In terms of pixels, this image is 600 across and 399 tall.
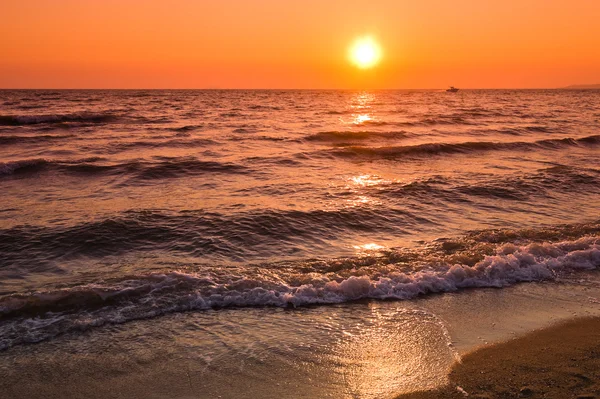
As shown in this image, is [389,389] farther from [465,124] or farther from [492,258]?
[465,124]

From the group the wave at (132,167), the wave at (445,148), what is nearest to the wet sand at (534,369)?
the wave at (132,167)

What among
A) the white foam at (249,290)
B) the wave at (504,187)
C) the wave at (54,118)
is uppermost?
the wave at (54,118)

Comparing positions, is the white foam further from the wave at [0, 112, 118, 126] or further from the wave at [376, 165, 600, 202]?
the wave at [0, 112, 118, 126]

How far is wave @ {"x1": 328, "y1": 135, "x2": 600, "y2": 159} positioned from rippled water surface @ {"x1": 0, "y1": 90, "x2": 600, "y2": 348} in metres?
0.20

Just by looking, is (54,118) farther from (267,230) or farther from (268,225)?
(267,230)

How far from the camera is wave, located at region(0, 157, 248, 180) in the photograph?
17438 mm

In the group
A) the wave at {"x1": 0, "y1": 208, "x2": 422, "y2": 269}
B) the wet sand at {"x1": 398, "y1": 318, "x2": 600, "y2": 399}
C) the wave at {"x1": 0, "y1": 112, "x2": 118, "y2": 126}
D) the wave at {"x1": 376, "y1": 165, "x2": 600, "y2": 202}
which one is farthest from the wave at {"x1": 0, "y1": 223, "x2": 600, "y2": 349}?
the wave at {"x1": 0, "y1": 112, "x2": 118, "y2": 126}

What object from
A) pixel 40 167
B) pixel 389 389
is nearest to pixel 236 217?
pixel 389 389

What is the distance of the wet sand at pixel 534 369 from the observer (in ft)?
A: 15.5

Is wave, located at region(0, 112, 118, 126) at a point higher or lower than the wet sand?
higher

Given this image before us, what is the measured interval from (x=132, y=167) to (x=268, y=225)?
30.1 ft

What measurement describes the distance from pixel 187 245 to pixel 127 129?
24080 millimetres

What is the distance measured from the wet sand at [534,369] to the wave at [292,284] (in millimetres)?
1991

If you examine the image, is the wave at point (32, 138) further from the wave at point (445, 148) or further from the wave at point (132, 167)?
the wave at point (445, 148)
